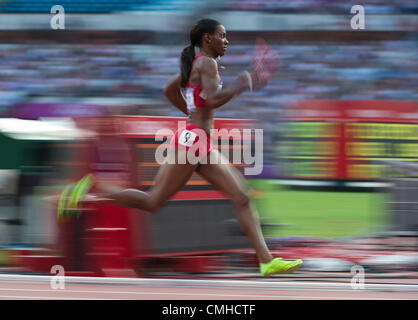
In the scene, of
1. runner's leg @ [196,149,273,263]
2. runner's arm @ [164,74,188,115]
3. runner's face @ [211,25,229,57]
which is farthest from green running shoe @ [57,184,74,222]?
runner's face @ [211,25,229,57]

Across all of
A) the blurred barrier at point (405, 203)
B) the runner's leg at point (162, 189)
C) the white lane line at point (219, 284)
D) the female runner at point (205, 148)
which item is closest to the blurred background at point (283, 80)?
the blurred barrier at point (405, 203)

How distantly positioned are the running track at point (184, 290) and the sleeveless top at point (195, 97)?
1.17m

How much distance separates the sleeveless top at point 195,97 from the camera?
4.73m

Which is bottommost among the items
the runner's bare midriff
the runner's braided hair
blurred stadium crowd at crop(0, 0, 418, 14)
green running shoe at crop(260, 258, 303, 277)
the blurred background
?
green running shoe at crop(260, 258, 303, 277)

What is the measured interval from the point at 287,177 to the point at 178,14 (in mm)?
3031

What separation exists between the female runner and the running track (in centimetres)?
19

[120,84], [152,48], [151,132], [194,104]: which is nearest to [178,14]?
[152,48]

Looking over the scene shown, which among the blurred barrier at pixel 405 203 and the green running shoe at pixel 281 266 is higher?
the blurred barrier at pixel 405 203

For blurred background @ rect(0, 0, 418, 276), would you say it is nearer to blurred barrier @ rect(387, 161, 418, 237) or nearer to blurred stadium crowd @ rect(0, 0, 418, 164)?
blurred stadium crowd @ rect(0, 0, 418, 164)

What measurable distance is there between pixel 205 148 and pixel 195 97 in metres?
0.33

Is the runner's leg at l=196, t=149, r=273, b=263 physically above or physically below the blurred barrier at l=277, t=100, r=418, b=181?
below

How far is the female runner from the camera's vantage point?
470 centimetres

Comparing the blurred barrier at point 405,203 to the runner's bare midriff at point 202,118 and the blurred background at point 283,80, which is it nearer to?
the blurred background at point 283,80
